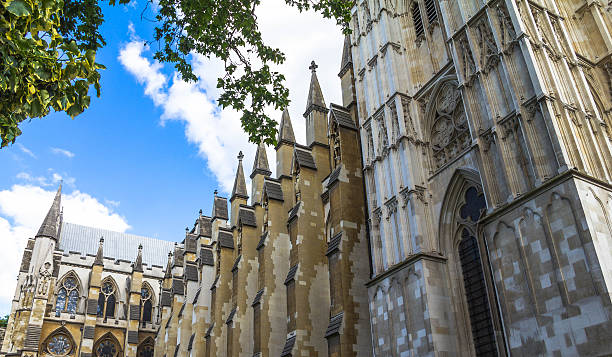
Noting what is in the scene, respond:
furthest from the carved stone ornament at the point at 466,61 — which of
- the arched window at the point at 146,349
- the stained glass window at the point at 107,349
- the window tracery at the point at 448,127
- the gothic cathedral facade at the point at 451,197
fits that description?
the arched window at the point at 146,349

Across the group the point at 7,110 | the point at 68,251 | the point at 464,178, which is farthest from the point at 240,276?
the point at 68,251

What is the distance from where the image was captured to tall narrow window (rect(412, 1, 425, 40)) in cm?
1661

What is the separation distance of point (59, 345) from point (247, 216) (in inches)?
874

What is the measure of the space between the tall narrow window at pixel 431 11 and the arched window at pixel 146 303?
38.2m

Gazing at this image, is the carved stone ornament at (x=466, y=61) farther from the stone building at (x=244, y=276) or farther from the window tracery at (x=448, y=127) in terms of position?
the stone building at (x=244, y=276)

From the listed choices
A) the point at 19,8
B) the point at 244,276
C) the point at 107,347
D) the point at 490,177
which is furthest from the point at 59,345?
the point at 19,8

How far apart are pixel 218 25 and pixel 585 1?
9741 millimetres

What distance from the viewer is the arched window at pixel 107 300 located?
4299cm

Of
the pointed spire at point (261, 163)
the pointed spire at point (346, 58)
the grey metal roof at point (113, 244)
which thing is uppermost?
the grey metal roof at point (113, 244)

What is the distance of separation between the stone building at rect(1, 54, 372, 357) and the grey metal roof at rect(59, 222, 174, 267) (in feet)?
0.56

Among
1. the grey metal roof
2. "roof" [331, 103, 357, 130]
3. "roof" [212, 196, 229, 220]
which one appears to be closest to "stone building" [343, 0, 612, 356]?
"roof" [331, 103, 357, 130]

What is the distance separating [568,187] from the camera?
9.23 meters

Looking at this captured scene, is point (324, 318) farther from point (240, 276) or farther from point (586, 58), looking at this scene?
point (586, 58)

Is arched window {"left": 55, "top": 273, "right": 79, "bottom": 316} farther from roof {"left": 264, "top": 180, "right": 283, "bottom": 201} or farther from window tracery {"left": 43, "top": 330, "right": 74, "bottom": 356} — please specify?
roof {"left": 264, "top": 180, "right": 283, "bottom": 201}
